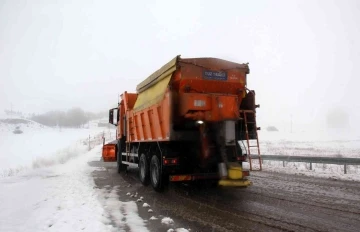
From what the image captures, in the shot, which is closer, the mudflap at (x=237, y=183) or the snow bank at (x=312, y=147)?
the mudflap at (x=237, y=183)

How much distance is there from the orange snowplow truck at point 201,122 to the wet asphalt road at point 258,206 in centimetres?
59

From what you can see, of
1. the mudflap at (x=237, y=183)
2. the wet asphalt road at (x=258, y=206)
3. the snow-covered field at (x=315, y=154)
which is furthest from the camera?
the snow-covered field at (x=315, y=154)

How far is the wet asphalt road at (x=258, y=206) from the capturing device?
5.61 m

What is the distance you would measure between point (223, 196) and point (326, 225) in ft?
10.9

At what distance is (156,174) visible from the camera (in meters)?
9.38

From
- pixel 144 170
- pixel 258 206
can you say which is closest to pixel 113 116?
pixel 144 170

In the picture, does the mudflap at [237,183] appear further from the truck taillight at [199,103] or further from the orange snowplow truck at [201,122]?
the truck taillight at [199,103]

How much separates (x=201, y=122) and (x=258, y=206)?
255 cm

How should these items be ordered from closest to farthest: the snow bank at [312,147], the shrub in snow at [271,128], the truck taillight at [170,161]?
the truck taillight at [170,161] → the snow bank at [312,147] → the shrub in snow at [271,128]

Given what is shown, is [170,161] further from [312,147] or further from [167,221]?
[312,147]

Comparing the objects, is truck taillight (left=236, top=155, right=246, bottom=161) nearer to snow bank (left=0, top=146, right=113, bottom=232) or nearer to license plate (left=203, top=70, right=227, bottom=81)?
license plate (left=203, top=70, right=227, bottom=81)

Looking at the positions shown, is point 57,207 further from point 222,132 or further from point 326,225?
point 326,225

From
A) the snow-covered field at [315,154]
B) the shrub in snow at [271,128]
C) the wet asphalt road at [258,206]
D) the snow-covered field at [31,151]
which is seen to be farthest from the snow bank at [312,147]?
the shrub in snow at [271,128]

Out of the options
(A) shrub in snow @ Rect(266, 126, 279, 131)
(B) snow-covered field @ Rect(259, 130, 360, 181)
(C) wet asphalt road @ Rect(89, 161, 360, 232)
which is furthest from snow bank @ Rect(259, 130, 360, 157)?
(A) shrub in snow @ Rect(266, 126, 279, 131)
